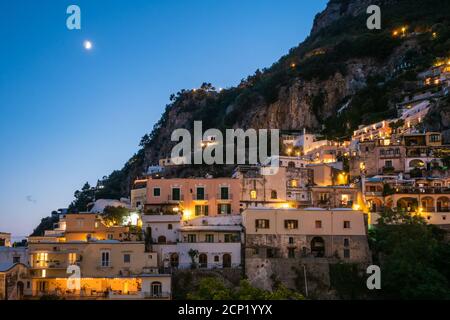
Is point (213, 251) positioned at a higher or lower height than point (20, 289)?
higher

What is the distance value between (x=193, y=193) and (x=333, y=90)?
186 ft

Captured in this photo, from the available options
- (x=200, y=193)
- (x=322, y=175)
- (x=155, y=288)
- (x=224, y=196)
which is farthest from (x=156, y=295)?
(x=322, y=175)

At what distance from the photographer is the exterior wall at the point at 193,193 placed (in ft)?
199

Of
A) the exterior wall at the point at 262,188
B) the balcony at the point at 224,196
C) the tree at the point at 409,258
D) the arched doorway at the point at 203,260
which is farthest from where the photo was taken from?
the exterior wall at the point at 262,188

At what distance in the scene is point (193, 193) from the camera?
201 feet

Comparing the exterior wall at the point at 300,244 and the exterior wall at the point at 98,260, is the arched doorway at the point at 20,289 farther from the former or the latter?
the exterior wall at the point at 300,244

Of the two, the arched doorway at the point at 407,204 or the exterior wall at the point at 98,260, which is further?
the arched doorway at the point at 407,204

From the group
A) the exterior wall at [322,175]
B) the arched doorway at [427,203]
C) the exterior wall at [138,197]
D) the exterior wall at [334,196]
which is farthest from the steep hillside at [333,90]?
the exterior wall at [138,197]

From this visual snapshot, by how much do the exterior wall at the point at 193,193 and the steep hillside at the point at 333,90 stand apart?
35.2m

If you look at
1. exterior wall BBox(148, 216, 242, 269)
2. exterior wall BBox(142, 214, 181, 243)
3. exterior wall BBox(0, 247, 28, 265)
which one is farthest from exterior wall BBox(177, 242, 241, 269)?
exterior wall BBox(0, 247, 28, 265)

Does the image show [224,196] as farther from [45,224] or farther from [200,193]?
[45,224]

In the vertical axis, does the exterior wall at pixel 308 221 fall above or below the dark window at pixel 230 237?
above
